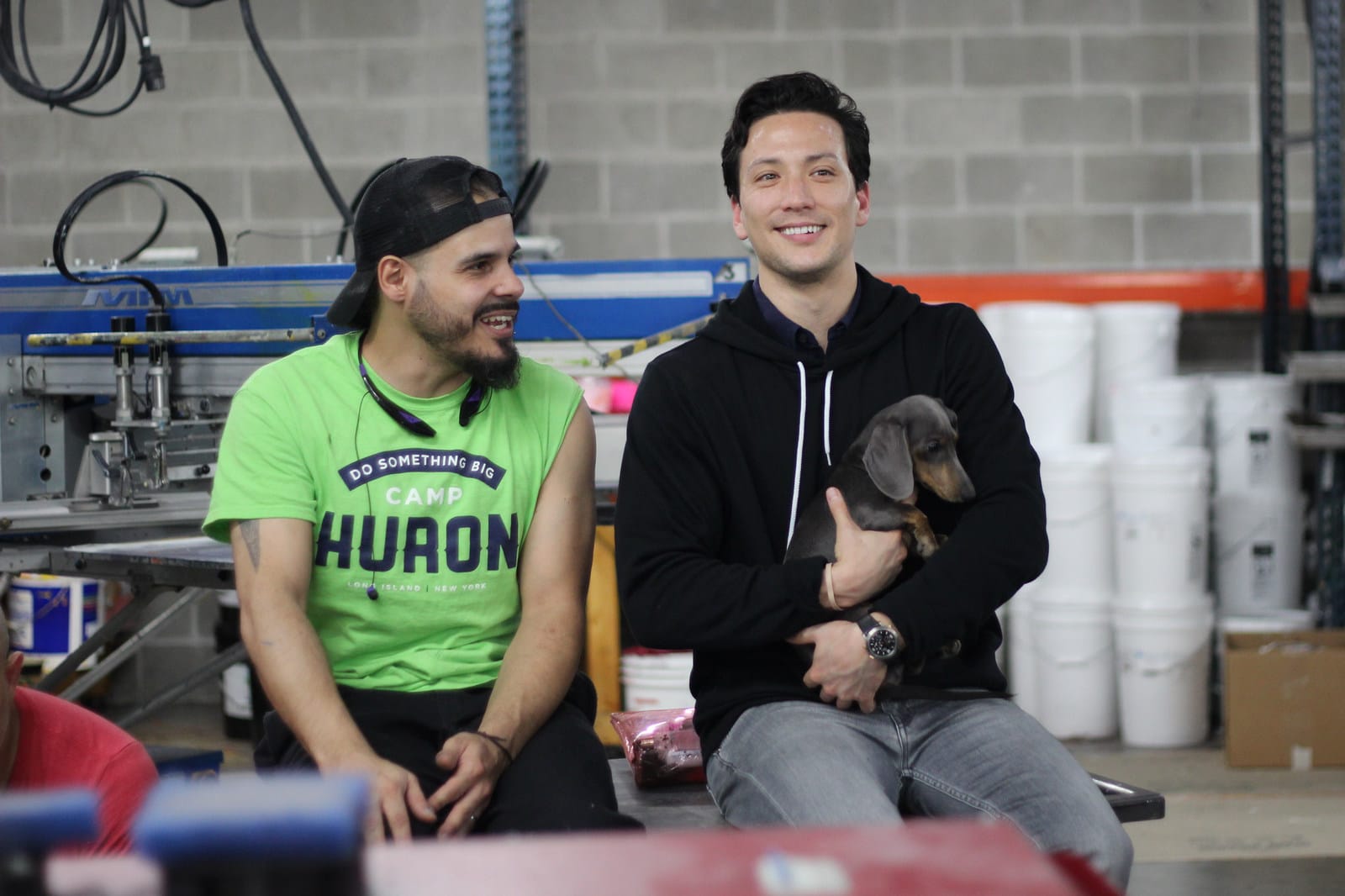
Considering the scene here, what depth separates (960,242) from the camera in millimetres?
4664

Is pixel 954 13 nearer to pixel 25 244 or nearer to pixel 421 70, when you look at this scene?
pixel 421 70

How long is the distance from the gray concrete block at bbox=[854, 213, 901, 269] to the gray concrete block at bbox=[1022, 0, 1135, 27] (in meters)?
0.79

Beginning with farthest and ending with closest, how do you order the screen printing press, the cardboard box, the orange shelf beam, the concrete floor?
the orange shelf beam < the cardboard box < the concrete floor < the screen printing press

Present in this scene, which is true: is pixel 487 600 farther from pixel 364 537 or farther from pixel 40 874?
pixel 40 874

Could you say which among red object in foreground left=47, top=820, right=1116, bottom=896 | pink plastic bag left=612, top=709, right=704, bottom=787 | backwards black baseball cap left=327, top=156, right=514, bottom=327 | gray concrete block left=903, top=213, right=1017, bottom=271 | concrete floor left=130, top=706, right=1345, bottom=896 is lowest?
concrete floor left=130, top=706, right=1345, bottom=896

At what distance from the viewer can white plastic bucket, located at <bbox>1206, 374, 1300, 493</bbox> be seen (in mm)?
4129

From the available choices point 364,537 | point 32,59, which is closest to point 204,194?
point 32,59

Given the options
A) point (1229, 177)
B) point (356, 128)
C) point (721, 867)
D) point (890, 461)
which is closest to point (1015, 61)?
point (1229, 177)

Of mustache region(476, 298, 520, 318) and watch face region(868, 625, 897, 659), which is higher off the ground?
mustache region(476, 298, 520, 318)

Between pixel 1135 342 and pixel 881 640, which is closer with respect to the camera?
pixel 881 640

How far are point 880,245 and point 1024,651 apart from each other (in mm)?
1420

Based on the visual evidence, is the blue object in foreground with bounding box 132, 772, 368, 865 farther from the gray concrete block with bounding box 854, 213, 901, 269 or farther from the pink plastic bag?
the gray concrete block with bounding box 854, 213, 901, 269

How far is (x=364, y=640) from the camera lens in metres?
1.74

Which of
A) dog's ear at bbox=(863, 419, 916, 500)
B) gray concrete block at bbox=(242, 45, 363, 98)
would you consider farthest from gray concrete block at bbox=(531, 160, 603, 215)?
dog's ear at bbox=(863, 419, 916, 500)
